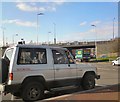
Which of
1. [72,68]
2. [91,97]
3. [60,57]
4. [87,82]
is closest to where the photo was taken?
[91,97]

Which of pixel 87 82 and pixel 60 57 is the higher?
pixel 60 57

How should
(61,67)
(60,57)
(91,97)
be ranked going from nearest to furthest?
1. (91,97)
2. (61,67)
3. (60,57)

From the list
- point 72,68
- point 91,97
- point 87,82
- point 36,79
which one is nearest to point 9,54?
point 36,79

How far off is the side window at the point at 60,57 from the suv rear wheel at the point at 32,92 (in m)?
1.29

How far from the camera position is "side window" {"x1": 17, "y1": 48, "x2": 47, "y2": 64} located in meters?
8.49

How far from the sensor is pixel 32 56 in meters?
8.83

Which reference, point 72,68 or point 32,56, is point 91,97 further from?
point 32,56

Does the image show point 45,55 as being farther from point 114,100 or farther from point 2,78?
point 114,100

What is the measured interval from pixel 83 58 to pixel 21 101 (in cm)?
5099

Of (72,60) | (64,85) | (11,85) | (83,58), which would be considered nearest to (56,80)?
(64,85)

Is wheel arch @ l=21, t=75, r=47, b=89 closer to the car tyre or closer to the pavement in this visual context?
the pavement

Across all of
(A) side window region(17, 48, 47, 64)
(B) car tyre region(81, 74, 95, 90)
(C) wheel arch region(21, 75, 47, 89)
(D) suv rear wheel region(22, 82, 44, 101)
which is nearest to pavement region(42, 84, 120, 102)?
(D) suv rear wheel region(22, 82, 44, 101)

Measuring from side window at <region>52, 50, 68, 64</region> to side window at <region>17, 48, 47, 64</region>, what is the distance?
0.48 metres

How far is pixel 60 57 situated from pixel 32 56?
4.44ft
